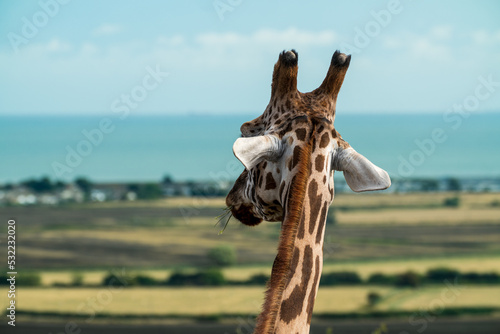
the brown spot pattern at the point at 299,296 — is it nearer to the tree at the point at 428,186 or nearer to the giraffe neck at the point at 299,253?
the giraffe neck at the point at 299,253

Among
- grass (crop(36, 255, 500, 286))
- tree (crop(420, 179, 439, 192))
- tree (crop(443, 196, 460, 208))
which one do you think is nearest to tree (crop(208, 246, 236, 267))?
grass (crop(36, 255, 500, 286))

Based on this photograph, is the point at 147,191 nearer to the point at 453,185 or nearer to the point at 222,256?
the point at 222,256

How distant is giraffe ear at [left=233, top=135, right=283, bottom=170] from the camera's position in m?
2.96

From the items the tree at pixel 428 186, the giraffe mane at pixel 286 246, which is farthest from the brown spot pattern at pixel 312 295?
the tree at pixel 428 186

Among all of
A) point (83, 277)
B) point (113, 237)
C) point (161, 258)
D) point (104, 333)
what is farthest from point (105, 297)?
point (113, 237)

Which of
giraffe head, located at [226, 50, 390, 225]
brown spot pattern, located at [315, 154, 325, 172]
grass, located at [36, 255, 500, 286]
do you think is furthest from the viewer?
grass, located at [36, 255, 500, 286]

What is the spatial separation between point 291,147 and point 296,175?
6.5 inches

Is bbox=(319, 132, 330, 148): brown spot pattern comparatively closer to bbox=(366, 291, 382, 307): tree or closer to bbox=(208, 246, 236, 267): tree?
bbox=(366, 291, 382, 307): tree

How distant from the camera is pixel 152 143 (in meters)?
101

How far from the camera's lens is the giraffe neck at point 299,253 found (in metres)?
3.01

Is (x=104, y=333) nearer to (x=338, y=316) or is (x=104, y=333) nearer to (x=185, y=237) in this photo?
(x=338, y=316)

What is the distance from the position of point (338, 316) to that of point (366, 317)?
0.66 meters

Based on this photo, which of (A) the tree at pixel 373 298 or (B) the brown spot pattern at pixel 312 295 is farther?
(A) the tree at pixel 373 298

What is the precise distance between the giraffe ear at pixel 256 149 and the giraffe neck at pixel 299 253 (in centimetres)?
13
